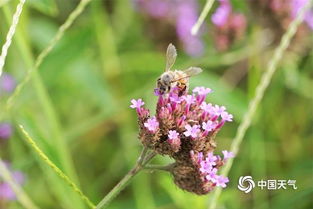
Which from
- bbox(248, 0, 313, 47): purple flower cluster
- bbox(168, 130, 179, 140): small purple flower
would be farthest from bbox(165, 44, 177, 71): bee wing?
bbox(248, 0, 313, 47): purple flower cluster

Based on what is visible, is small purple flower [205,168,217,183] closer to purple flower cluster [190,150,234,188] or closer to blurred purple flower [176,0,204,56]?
purple flower cluster [190,150,234,188]

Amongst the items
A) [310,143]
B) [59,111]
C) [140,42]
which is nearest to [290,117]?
[310,143]

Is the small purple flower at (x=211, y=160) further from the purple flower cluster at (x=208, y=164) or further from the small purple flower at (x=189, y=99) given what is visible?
the small purple flower at (x=189, y=99)

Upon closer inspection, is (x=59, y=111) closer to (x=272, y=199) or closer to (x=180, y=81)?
(x=272, y=199)

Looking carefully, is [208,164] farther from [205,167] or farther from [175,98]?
[175,98]

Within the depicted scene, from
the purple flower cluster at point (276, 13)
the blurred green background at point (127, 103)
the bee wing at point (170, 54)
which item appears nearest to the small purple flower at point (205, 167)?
the bee wing at point (170, 54)
